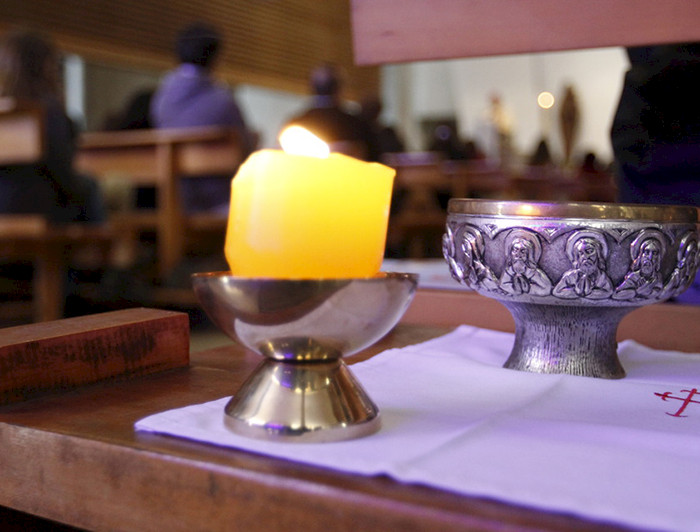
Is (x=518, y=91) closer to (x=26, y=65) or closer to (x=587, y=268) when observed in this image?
(x=26, y=65)

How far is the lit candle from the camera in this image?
46 centimetres

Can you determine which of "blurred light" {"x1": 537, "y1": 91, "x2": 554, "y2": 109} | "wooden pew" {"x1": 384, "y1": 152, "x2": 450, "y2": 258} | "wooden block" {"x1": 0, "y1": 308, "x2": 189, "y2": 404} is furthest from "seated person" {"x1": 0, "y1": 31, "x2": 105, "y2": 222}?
"blurred light" {"x1": 537, "y1": 91, "x2": 554, "y2": 109}

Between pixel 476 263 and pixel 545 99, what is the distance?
9.60 metres

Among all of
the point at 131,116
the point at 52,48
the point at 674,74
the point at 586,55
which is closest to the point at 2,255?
the point at 52,48

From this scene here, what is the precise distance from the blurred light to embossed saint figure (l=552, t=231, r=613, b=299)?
9602 mm

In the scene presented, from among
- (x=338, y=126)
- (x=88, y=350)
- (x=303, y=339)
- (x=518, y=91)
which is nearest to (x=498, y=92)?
(x=518, y=91)

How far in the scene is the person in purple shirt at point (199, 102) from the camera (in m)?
4.02

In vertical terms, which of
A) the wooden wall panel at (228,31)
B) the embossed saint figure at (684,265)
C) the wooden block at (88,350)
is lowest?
the wooden block at (88,350)

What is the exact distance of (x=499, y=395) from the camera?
60 centimetres

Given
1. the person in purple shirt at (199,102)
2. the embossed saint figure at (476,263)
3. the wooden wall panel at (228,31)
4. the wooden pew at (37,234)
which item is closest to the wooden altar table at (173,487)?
the embossed saint figure at (476,263)

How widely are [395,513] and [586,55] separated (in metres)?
9.87

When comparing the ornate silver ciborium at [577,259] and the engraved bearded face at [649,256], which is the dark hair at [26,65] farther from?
the engraved bearded face at [649,256]

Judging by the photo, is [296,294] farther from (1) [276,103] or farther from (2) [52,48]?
(1) [276,103]

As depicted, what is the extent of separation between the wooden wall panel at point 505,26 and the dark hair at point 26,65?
236cm
